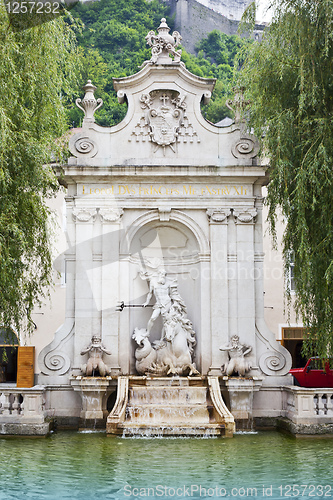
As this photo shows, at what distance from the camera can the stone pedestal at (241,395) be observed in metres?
13.1

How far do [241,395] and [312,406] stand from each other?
1.49m

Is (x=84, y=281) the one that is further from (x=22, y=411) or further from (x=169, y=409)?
(x=169, y=409)

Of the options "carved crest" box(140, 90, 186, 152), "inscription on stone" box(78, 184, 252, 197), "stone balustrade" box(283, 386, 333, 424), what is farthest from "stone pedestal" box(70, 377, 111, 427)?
"carved crest" box(140, 90, 186, 152)

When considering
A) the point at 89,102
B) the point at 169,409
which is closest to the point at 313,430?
the point at 169,409

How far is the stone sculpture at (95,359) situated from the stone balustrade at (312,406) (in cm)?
→ 378

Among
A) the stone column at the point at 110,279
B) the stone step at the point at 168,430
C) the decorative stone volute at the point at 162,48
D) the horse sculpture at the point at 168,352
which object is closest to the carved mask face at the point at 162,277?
the horse sculpture at the point at 168,352

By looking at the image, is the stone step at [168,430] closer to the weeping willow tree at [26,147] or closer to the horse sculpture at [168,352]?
the horse sculpture at [168,352]

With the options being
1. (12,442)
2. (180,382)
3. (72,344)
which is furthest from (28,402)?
(180,382)

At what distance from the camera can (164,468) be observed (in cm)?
927

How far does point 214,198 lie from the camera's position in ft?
47.2

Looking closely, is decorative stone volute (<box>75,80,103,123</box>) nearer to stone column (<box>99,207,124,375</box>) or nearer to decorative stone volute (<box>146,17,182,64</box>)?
decorative stone volute (<box>146,17,182,64</box>)

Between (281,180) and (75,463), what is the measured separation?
6195mm

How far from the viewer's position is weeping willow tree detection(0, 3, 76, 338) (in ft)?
36.8

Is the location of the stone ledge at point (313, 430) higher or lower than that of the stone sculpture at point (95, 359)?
lower
